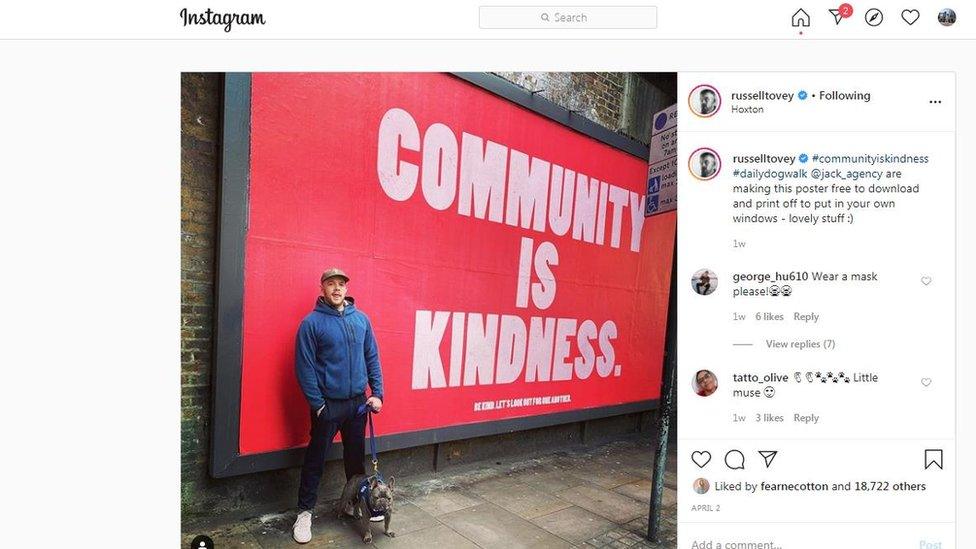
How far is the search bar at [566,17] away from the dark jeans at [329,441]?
10.4 feet

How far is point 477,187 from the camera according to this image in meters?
5.61

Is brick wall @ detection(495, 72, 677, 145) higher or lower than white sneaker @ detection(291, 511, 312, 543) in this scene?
higher

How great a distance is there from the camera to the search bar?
1.68 meters

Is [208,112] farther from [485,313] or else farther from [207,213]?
[485,313]

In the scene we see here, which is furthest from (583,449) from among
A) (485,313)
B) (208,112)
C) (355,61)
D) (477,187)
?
(355,61)

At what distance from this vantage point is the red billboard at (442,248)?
13.5 feet
